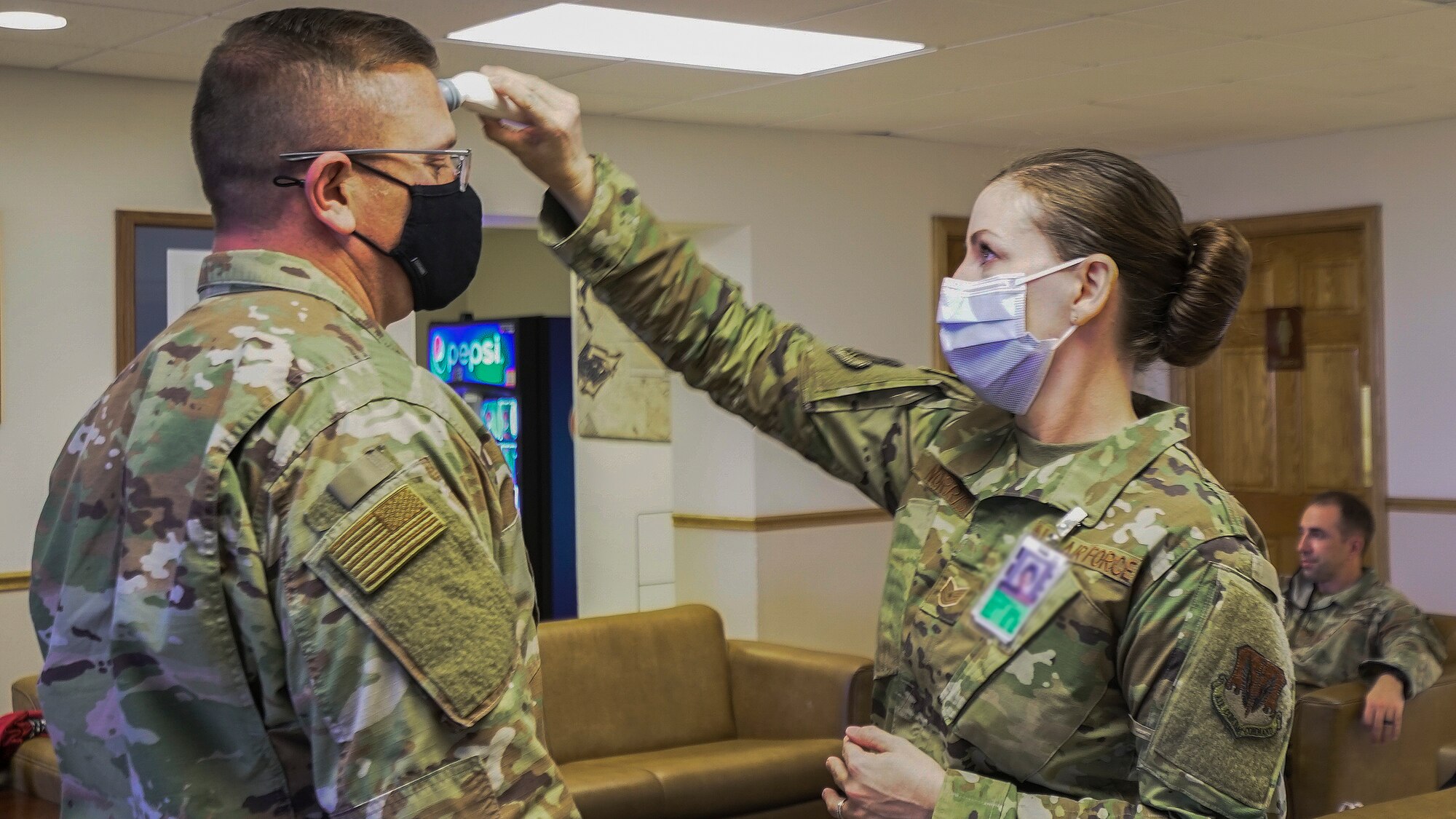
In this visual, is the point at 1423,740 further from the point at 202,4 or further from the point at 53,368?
the point at 53,368

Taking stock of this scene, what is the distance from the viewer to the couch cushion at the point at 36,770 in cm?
383

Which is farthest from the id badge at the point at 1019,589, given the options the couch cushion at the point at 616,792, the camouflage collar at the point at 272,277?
the couch cushion at the point at 616,792

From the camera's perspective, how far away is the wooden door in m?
6.71

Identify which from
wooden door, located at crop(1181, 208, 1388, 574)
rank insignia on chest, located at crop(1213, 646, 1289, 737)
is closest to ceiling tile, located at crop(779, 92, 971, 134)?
wooden door, located at crop(1181, 208, 1388, 574)

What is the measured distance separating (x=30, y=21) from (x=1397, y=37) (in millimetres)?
4282

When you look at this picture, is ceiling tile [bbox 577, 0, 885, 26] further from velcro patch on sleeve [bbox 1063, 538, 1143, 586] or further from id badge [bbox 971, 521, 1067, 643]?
id badge [bbox 971, 521, 1067, 643]

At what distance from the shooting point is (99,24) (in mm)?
4234

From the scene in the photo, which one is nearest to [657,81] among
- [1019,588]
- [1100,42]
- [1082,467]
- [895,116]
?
[895,116]

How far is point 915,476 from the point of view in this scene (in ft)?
5.05

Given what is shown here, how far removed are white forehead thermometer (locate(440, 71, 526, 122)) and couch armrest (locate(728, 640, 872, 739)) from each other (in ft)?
11.2

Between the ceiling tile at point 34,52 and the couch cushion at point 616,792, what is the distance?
2757 mm

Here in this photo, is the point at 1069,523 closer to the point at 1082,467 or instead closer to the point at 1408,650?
the point at 1082,467

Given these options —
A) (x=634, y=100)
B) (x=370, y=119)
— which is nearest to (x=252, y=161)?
(x=370, y=119)

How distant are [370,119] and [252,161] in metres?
0.10
